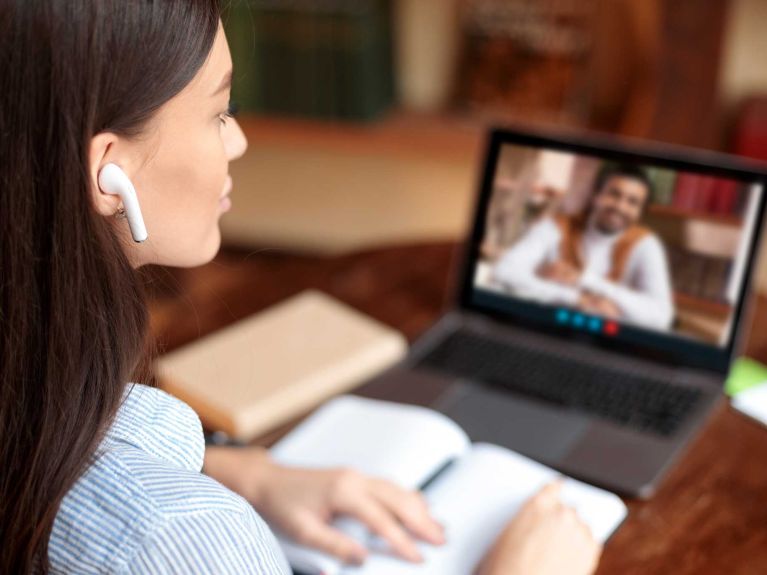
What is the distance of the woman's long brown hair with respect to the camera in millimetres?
583

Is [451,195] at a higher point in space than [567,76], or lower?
lower

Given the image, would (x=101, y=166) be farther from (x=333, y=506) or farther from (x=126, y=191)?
(x=333, y=506)

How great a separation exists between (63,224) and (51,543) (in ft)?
0.70

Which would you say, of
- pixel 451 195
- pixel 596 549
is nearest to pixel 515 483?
pixel 596 549

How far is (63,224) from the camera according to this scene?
61cm

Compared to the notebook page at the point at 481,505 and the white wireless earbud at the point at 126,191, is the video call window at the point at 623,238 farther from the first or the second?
the white wireless earbud at the point at 126,191

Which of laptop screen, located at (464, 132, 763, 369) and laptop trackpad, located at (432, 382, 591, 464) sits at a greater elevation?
laptop screen, located at (464, 132, 763, 369)

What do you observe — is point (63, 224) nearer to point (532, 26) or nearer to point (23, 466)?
point (23, 466)

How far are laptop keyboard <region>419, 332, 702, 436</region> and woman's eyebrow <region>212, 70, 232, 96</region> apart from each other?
23.0 inches

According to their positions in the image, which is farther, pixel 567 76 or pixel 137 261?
pixel 567 76

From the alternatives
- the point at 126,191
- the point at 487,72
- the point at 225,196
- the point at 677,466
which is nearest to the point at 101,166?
the point at 126,191

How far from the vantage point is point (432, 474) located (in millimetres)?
1002

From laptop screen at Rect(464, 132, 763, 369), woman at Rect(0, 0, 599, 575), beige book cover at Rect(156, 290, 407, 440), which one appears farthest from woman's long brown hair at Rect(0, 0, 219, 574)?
laptop screen at Rect(464, 132, 763, 369)

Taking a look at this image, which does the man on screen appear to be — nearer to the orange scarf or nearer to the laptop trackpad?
the orange scarf
